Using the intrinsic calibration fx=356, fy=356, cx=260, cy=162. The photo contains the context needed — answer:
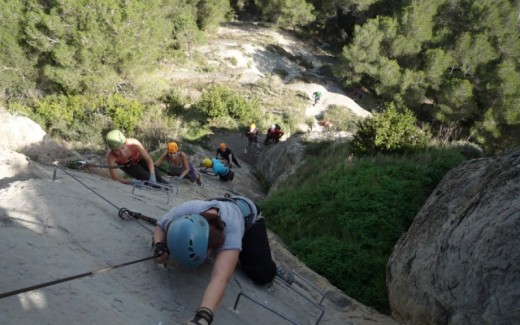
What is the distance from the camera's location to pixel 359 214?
7176 millimetres

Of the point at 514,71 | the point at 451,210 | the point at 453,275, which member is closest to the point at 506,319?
the point at 453,275

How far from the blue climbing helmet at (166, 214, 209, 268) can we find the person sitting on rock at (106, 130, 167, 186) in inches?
147

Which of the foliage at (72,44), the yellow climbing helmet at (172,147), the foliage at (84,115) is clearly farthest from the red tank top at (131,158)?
the foliage at (72,44)

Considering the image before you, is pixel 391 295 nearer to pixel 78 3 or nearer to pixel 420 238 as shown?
pixel 420 238

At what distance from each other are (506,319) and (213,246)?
2.54 metres

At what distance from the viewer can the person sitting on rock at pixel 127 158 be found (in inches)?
256

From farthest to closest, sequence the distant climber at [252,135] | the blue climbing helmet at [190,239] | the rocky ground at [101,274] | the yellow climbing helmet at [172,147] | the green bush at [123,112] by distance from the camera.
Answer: the green bush at [123,112] → the distant climber at [252,135] → the yellow climbing helmet at [172,147] → the blue climbing helmet at [190,239] → the rocky ground at [101,274]

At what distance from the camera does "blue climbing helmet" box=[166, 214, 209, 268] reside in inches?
115

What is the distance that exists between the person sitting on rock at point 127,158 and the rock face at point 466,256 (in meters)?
4.51

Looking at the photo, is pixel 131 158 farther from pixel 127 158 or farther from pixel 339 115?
pixel 339 115

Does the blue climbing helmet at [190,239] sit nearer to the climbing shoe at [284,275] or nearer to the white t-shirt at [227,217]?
the white t-shirt at [227,217]

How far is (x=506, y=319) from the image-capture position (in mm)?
2984

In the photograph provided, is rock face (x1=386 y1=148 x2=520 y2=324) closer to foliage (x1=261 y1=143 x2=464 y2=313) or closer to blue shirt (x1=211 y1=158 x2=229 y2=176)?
foliage (x1=261 y1=143 x2=464 y2=313)

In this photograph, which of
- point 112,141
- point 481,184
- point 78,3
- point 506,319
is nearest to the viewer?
point 506,319
